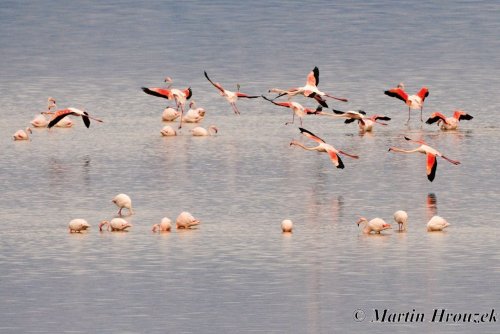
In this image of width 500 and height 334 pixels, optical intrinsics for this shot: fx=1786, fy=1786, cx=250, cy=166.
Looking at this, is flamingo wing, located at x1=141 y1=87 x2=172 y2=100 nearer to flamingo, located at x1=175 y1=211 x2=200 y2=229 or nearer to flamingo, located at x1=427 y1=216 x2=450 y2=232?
flamingo, located at x1=175 y1=211 x2=200 y2=229

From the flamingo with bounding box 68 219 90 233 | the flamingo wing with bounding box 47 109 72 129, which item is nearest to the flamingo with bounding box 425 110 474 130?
the flamingo wing with bounding box 47 109 72 129

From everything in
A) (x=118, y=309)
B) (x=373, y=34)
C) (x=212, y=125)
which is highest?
(x=373, y=34)

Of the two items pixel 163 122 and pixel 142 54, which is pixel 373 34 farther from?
pixel 163 122

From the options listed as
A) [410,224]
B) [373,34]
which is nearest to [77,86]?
[373,34]

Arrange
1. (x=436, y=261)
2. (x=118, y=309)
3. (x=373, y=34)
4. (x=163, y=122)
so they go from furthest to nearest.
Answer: (x=373, y=34) → (x=163, y=122) → (x=436, y=261) → (x=118, y=309)

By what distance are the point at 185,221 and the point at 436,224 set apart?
301cm

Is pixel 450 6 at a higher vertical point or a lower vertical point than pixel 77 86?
higher

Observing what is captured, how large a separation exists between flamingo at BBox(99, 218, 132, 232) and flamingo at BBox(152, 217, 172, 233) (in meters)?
0.37

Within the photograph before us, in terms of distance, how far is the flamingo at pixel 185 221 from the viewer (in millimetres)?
21562

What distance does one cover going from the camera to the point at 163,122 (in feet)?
106

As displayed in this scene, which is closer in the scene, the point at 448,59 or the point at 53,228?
the point at 53,228

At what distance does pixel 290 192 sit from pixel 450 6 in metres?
33.0

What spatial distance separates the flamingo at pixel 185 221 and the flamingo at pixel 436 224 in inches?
111

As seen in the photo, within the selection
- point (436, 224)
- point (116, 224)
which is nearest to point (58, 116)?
point (116, 224)
